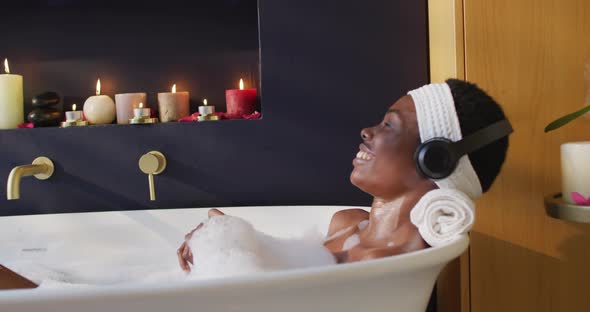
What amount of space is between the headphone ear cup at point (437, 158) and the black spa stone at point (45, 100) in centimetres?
146

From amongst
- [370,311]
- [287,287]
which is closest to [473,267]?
[370,311]

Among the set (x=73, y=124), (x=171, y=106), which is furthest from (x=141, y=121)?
(x=73, y=124)

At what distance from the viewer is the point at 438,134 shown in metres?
1.02

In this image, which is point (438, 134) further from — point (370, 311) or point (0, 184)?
point (0, 184)

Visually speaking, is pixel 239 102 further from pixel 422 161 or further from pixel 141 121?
pixel 422 161

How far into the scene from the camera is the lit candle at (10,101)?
1872mm

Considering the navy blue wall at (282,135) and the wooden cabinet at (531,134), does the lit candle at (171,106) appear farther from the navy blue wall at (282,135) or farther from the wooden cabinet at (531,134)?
the wooden cabinet at (531,134)

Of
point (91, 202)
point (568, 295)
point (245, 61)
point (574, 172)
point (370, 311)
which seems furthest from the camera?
point (245, 61)

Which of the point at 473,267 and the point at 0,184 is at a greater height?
the point at 0,184

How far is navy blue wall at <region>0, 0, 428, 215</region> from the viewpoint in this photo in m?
1.64

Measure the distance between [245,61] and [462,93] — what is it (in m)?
1.11

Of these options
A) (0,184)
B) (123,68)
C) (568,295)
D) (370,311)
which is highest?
(123,68)

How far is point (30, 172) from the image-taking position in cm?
166

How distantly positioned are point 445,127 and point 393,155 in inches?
4.5
